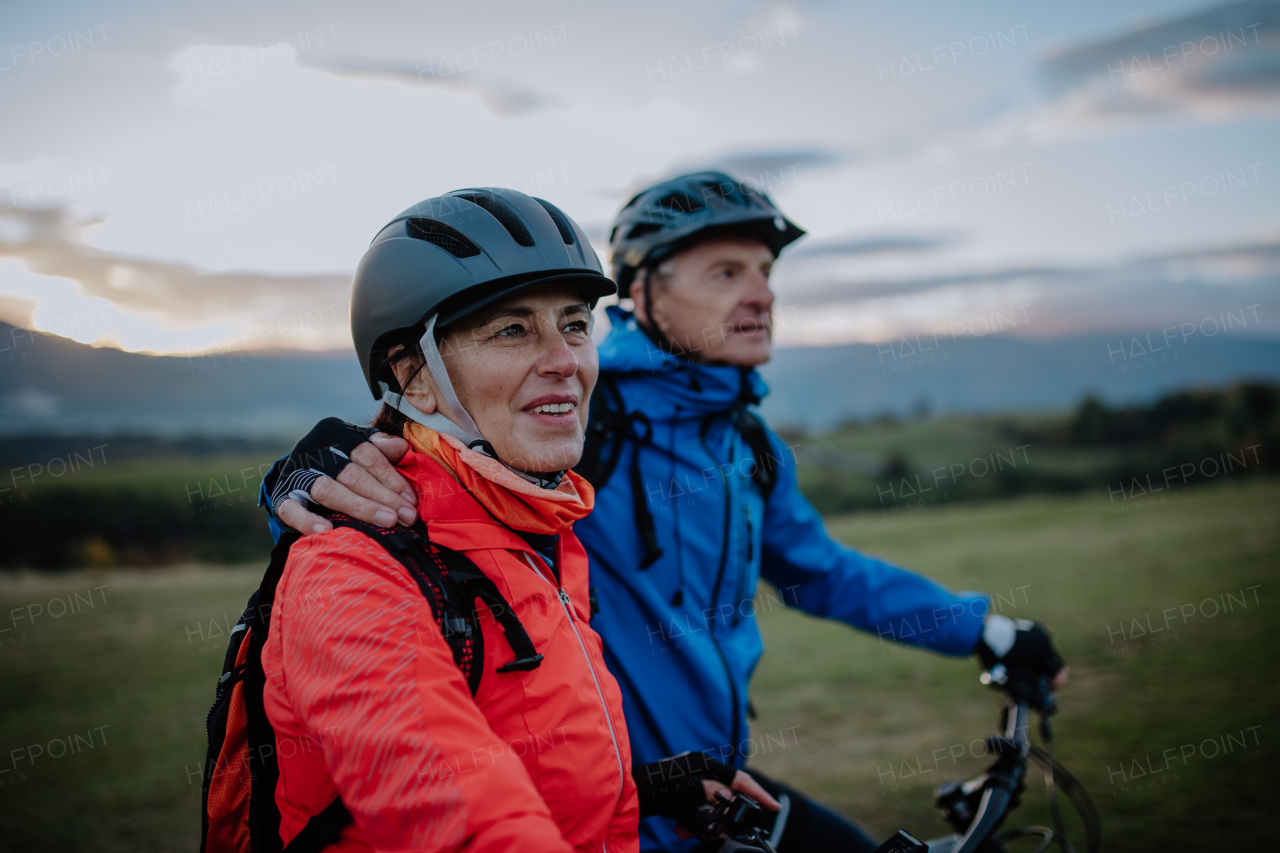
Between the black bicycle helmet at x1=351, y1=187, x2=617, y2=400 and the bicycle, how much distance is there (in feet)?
5.82

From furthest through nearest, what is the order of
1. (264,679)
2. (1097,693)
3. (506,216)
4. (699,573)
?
1. (1097,693)
2. (699,573)
3. (506,216)
4. (264,679)

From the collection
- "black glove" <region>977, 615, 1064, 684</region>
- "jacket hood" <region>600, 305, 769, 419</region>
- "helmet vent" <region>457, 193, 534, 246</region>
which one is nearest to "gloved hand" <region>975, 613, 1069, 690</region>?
"black glove" <region>977, 615, 1064, 684</region>

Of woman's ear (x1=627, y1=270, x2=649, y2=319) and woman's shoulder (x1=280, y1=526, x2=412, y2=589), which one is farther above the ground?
woman's ear (x1=627, y1=270, x2=649, y2=319)

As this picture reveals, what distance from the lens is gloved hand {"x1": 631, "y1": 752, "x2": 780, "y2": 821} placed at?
2.20m

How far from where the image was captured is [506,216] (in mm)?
2328

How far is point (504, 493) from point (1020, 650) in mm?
2564

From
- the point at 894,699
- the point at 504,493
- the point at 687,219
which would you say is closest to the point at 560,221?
the point at 687,219

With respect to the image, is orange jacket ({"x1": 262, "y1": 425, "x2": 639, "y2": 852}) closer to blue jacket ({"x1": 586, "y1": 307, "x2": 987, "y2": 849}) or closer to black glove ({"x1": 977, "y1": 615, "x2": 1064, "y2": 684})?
blue jacket ({"x1": 586, "y1": 307, "x2": 987, "y2": 849})

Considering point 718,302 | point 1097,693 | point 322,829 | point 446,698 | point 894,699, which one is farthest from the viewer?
point 894,699

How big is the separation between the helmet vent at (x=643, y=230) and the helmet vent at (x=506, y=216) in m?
1.11

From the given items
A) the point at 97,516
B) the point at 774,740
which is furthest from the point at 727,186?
the point at 97,516

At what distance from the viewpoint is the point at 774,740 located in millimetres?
6219

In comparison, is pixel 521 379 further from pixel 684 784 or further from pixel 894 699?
pixel 894 699

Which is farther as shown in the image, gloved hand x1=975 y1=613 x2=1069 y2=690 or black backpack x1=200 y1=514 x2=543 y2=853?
gloved hand x1=975 y1=613 x2=1069 y2=690
